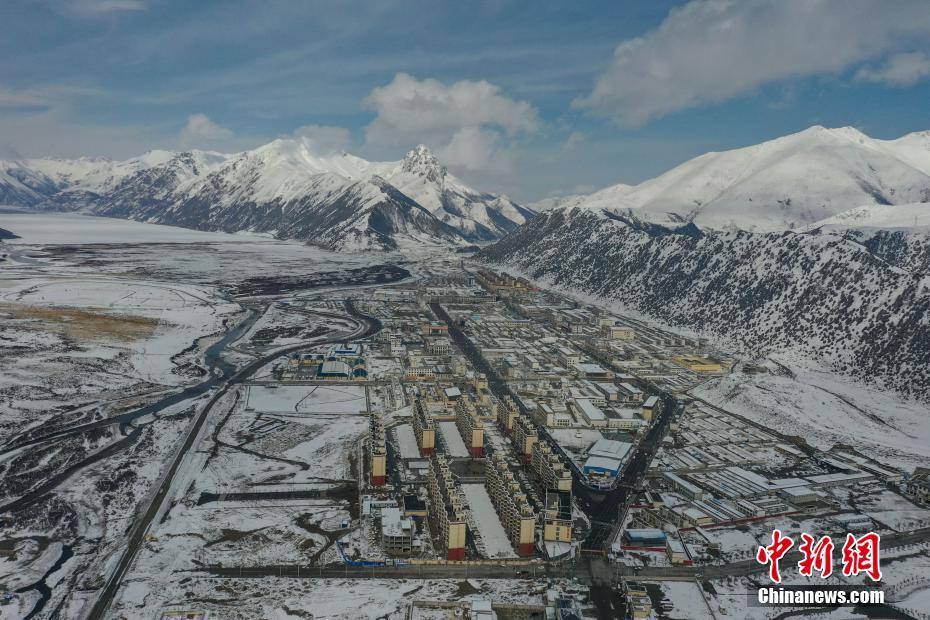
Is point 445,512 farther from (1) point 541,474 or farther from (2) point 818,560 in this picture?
(2) point 818,560

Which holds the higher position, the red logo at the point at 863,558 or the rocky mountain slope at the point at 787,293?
the rocky mountain slope at the point at 787,293

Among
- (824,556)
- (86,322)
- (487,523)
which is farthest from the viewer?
(86,322)

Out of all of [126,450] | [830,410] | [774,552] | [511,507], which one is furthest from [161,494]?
[830,410]

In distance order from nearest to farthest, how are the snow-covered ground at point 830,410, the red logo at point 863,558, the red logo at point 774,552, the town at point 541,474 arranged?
the red logo at point 774,552 → the red logo at point 863,558 → the town at point 541,474 → the snow-covered ground at point 830,410

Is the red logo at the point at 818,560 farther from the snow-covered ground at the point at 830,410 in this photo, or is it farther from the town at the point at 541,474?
the snow-covered ground at the point at 830,410

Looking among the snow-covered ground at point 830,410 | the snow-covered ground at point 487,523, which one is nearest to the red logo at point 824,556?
the snow-covered ground at point 487,523
